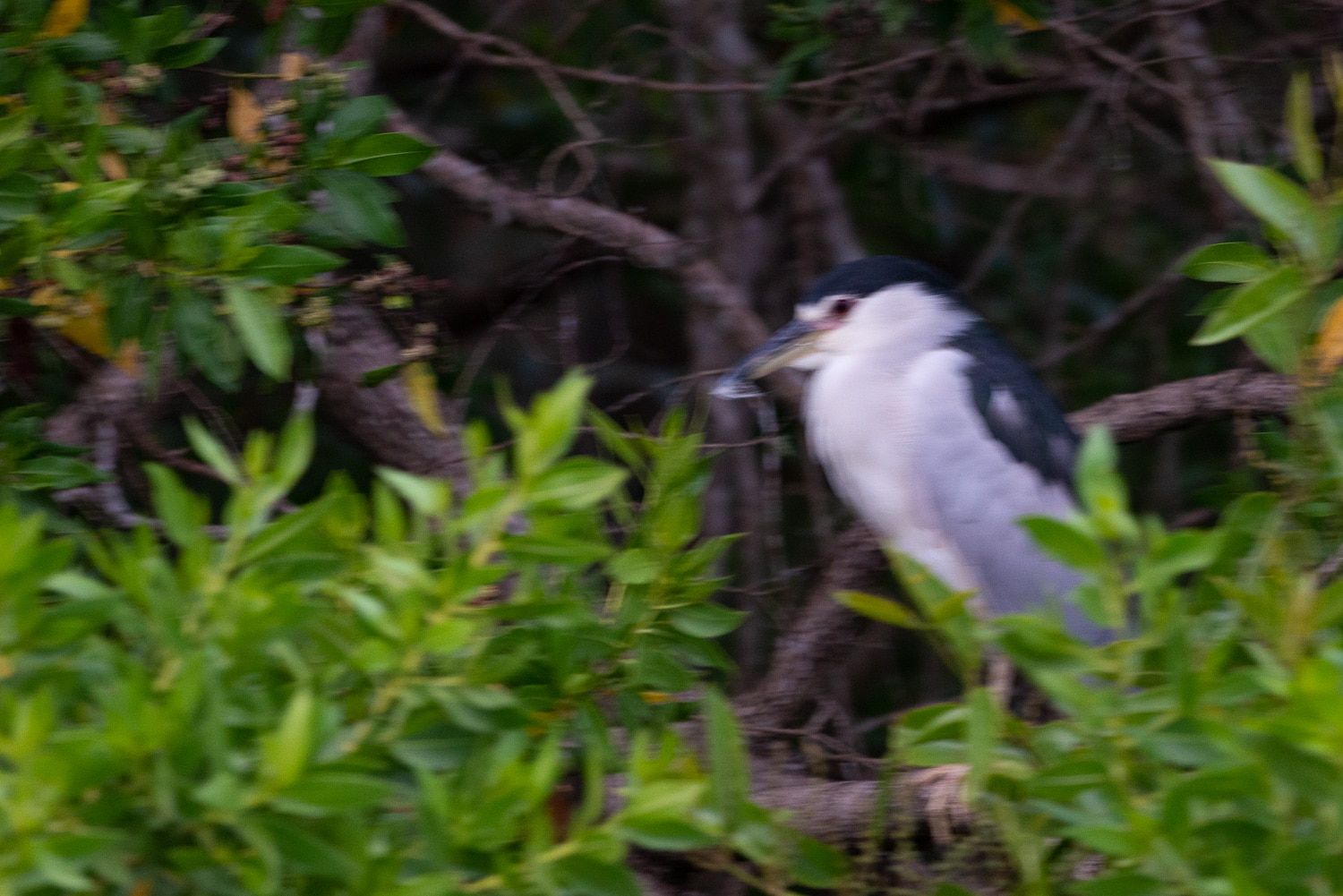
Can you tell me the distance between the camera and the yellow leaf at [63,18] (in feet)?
7.15

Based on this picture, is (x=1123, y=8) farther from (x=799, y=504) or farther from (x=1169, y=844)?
(x=1169, y=844)

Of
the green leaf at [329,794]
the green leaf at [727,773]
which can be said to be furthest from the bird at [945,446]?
the green leaf at [329,794]

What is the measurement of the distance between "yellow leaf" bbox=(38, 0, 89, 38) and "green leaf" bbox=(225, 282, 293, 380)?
0.51 metres

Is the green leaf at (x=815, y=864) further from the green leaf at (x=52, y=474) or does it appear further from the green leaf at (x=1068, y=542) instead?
the green leaf at (x=52, y=474)

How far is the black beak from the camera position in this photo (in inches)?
119

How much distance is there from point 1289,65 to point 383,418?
210cm

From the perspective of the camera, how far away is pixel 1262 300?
1.67 meters

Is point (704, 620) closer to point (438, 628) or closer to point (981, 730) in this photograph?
point (981, 730)

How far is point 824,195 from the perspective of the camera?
3922mm

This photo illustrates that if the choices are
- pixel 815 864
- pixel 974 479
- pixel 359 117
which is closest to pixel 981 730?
pixel 815 864

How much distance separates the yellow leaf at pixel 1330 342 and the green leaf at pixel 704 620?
0.73 metres

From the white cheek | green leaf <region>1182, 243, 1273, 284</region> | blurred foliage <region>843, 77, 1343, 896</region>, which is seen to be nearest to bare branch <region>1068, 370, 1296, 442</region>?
the white cheek

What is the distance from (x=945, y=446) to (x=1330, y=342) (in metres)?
1.22

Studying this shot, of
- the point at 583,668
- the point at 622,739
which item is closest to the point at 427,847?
the point at 583,668
